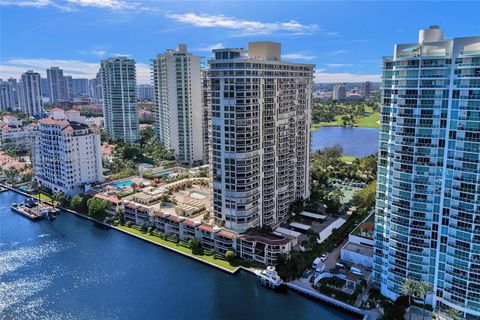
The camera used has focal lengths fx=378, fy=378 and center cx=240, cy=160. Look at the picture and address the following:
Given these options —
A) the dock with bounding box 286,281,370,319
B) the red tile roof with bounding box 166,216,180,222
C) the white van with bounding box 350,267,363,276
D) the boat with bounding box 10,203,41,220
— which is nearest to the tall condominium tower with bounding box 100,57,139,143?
the boat with bounding box 10,203,41,220

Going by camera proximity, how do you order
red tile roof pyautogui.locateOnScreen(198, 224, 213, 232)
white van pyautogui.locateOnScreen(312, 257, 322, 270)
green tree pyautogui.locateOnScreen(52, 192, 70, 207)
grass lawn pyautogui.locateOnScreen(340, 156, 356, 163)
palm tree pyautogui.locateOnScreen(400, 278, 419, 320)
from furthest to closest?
Answer: grass lawn pyautogui.locateOnScreen(340, 156, 356, 163)
green tree pyautogui.locateOnScreen(52, 192, 70, 207)
red tile roof pyautogui.locateOnScreen(198, 224, 213, 232)
white van pyautogui.locateOnScreen(312, 257, 322, 270)
palm tree pyautogui.locateOnScreen(400, 278, 419, 320)

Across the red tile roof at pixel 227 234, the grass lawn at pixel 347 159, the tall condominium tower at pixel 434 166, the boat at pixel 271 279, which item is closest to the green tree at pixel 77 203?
the red tile roof at pixel 227 234

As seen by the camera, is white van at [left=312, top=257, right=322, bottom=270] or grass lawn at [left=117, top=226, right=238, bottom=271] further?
grass lawn at [left=117, top=226, right=238, bottom=271]

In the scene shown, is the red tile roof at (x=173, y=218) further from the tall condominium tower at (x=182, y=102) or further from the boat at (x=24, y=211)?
the tall condominium tower at (x=182, y=102)

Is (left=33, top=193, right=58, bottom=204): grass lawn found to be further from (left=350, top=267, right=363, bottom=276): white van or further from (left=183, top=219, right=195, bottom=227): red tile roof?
(left=350, top=267, right=363, bottom=276): white van

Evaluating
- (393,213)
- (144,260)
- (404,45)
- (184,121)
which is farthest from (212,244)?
(184,121)
